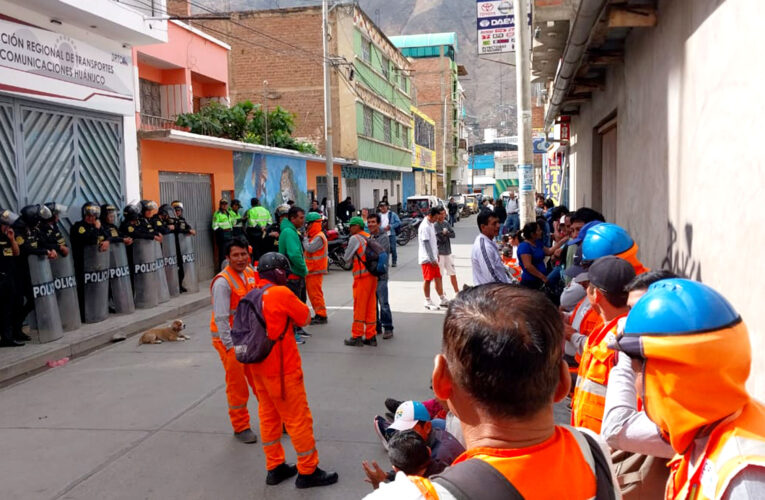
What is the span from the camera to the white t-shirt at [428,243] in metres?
9.77

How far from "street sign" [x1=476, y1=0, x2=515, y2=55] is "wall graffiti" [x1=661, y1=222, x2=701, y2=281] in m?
9.56

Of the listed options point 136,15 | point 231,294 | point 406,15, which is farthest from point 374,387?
point 406,15

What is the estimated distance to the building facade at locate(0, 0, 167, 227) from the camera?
880cm

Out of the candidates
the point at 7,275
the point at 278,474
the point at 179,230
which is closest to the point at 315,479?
the point at 278,474

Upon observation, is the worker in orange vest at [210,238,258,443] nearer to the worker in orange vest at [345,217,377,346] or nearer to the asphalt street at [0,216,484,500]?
the asphalt street at [0,216,484,500]

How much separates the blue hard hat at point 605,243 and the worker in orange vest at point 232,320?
2.64 metres

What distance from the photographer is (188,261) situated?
11.9m

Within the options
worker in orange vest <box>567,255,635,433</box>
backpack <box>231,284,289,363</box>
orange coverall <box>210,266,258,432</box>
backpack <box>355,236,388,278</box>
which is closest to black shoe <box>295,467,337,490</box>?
backpack <box>231,284,289,363</box>

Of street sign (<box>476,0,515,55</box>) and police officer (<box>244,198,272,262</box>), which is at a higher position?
street sign (<box>476,0,515,55</box>)

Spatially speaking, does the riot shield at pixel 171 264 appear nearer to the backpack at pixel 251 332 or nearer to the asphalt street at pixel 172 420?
the asphalt street at pixel 172 420

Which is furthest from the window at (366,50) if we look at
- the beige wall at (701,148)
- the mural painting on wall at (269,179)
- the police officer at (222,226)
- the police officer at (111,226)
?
the beige wall at (701,148)

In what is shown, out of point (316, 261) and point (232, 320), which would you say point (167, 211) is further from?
point (232, 320)

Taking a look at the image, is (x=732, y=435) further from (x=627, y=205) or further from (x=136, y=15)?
(x=136, y=15)

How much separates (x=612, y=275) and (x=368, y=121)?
2802cm
